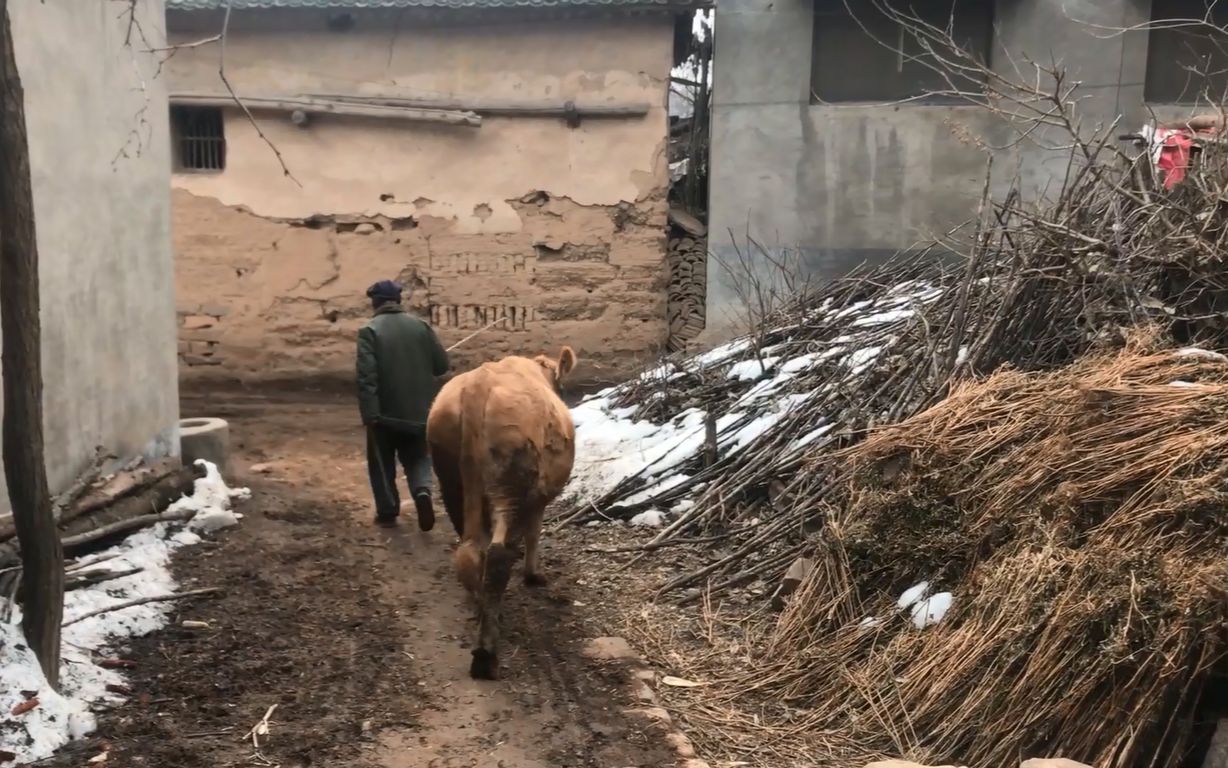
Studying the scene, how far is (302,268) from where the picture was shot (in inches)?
457

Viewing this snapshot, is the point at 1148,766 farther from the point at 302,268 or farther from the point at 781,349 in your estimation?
the point at 302,268

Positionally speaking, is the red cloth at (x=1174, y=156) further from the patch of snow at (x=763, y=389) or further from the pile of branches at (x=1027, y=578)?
the patch of snow at (x=763, y=389)

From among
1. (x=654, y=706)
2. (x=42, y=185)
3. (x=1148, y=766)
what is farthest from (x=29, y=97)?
(x=1148, y=766)

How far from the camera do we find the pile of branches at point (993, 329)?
4875 mm

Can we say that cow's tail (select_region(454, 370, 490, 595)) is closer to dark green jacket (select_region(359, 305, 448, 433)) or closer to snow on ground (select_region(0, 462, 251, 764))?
snow on ground (select_region(0, 462, 251, 764))

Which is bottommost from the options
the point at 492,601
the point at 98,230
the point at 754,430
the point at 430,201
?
the point at 492,601

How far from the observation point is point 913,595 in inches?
165

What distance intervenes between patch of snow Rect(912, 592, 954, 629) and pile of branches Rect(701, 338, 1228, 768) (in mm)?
53

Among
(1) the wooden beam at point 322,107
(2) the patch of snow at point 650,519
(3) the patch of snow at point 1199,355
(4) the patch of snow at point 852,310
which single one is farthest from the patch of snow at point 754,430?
(1) the wooden beam at point 322,107

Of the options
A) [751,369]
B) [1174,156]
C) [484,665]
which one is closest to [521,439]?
[484,665]

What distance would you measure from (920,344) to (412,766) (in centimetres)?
410

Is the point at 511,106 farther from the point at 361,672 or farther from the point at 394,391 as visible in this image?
the point at 361,672

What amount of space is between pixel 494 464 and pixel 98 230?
138 inches

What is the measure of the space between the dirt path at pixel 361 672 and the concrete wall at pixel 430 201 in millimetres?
5549
